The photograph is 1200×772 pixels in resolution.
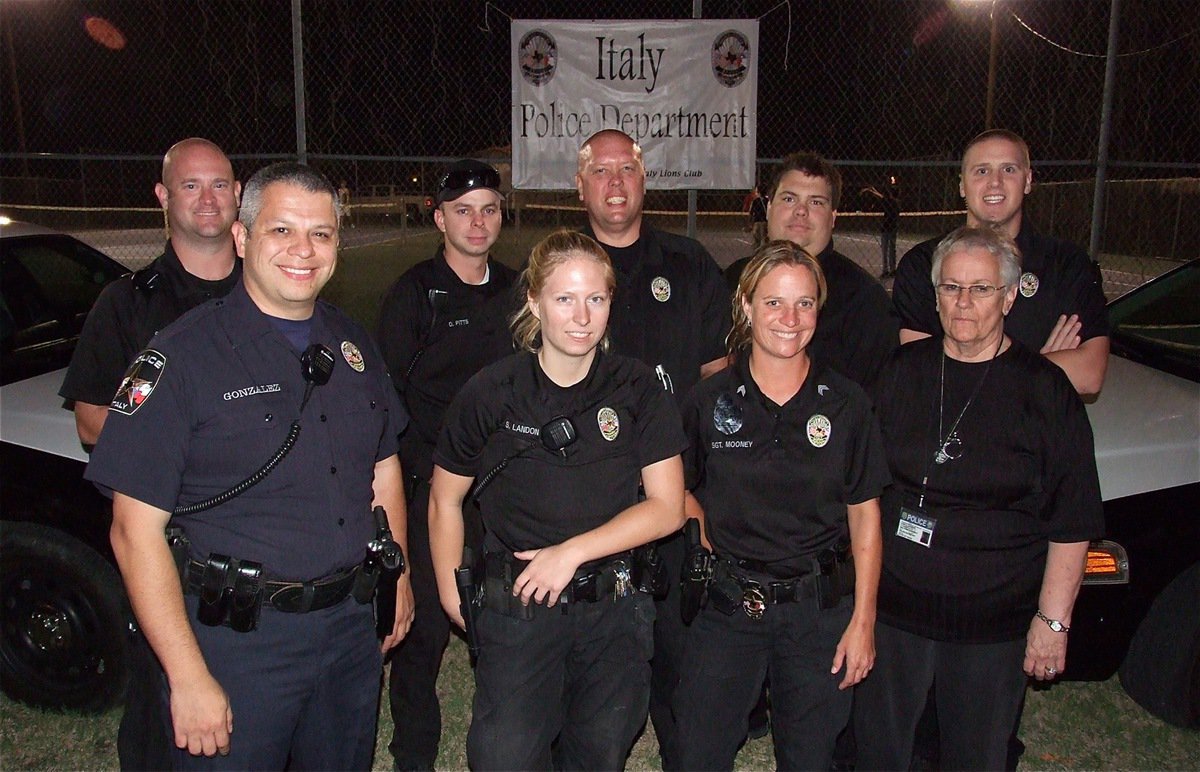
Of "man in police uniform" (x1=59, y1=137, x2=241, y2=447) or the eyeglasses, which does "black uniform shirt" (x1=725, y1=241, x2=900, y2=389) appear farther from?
"man in police uniform" (x1=59, y1=137, x2=241, y2=447)

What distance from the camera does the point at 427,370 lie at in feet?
11.6

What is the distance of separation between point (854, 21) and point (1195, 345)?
6.72 meters

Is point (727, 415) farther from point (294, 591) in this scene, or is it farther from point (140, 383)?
point (140, 383)

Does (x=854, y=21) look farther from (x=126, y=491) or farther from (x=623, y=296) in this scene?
(x=126, y=491)

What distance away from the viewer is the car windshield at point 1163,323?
4.35m

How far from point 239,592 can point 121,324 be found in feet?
4.36

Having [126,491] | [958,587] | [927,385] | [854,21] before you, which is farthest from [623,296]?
[854,21]

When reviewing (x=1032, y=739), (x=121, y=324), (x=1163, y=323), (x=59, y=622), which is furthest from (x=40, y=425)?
(x=1163, y=323)

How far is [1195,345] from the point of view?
4395mm

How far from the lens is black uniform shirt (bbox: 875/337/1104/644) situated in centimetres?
273

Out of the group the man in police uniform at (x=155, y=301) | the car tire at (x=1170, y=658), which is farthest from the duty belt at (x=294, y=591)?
the car tire at (x=1170, y=658)

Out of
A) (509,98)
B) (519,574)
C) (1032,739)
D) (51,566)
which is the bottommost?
(1032,739)

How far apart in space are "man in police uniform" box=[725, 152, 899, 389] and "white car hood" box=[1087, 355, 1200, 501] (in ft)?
3.05

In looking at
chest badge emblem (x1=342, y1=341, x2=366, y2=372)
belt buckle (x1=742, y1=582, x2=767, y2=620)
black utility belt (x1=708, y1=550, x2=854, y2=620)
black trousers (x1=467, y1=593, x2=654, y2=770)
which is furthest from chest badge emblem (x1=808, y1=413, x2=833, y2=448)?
chest badge emblem (x1=342, y1=341, x2=366, y2=372)
